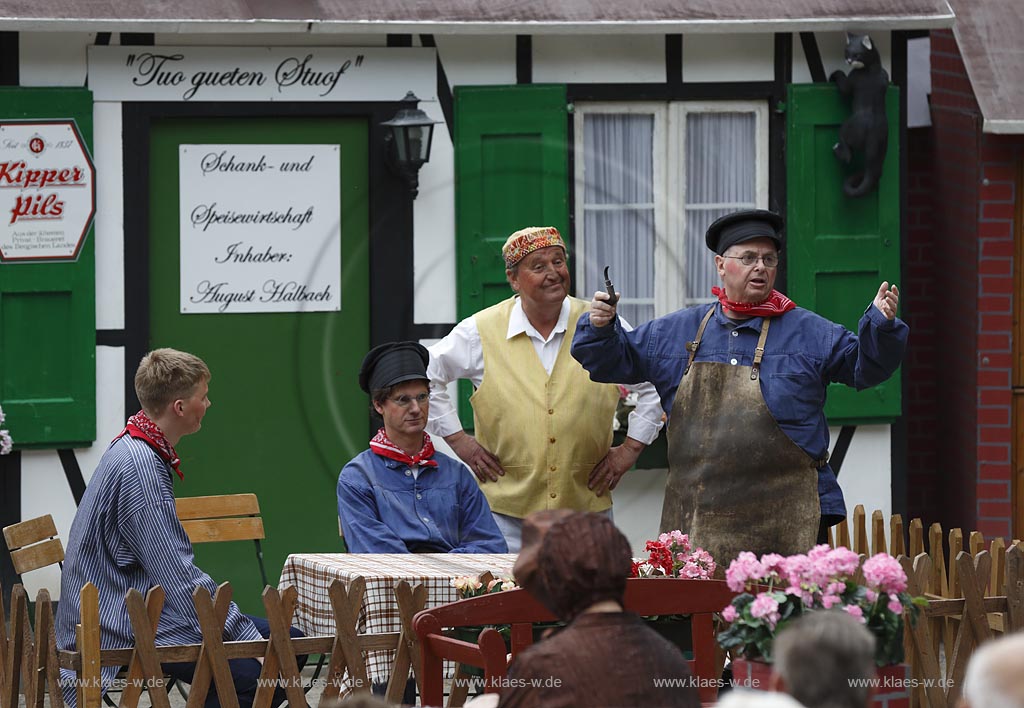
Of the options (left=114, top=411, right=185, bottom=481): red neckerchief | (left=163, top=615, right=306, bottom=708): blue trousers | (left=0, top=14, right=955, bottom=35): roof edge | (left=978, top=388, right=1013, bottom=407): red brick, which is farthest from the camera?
(left=978, top=388, right=1013, bottom=407): red brick

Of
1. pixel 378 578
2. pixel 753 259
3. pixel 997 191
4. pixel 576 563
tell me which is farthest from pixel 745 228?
pixel 997 191

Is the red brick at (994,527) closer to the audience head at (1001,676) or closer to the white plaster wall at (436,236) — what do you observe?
the white plaster wall at (436,236)

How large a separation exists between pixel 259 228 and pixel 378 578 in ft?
10.4

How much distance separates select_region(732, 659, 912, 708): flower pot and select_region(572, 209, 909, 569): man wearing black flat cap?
139cm

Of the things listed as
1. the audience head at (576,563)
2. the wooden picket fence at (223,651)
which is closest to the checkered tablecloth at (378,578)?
the wooden picket fence at (223,651)

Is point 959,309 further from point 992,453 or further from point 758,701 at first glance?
point 758,701

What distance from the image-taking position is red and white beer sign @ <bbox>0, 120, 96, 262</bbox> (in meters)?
8.03

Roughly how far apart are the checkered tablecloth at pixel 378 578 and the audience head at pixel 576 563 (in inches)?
70.7

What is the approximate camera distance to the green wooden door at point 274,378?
8.30 m

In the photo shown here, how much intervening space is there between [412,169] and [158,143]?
1.22 meters

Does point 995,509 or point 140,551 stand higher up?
point 140,551

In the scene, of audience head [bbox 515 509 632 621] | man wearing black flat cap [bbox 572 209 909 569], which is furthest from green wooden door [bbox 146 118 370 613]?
audience head [bbox 515 509 632 621]

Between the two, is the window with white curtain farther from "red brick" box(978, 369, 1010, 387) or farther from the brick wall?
"red brick" box(978, 369, 1010, 387)

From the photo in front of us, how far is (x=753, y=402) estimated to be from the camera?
5980 millimetres
